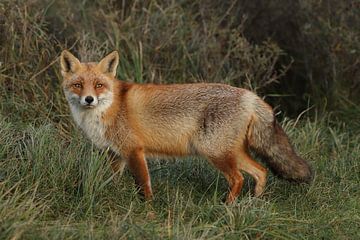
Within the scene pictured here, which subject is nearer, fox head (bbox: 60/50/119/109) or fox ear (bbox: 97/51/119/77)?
fox head (bbox: 60/50/119/109)

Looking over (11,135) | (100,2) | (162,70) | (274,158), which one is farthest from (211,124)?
(100,2)

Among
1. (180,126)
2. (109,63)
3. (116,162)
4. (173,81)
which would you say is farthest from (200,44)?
(116,162)

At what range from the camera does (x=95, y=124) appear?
570 centimetres

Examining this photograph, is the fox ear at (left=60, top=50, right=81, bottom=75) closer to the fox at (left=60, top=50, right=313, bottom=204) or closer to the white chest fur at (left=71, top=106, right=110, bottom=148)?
the fox at (left=60, top=50, right=313, bottom=204)

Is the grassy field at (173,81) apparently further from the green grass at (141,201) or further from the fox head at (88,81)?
the fox head at (88,81)

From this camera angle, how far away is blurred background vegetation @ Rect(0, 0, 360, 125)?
794 centimetres

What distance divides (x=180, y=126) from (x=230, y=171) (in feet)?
1.97

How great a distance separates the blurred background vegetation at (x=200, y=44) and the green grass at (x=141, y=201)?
1777mm

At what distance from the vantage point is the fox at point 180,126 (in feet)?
18.6

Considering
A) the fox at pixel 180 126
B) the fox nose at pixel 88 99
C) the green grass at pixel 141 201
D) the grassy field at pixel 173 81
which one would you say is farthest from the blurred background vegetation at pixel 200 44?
the fox nose at pixel 88 99

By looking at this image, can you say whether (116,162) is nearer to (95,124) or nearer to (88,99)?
(95,124)

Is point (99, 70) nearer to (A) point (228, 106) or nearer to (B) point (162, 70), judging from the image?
(A) point (228, 106)

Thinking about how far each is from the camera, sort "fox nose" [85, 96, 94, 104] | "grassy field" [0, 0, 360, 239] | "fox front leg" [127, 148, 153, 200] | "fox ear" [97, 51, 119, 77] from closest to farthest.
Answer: "grassy field" [0, 0, 360, 239] < "fox nose" [85, 96, 94, 104] < "fox front leg" [127, 148, 153, 200] < "fox ear" [97, 51, 119, 77]

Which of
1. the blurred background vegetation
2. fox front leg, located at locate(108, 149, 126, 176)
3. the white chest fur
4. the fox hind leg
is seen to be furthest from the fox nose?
the blurred background vegetation
